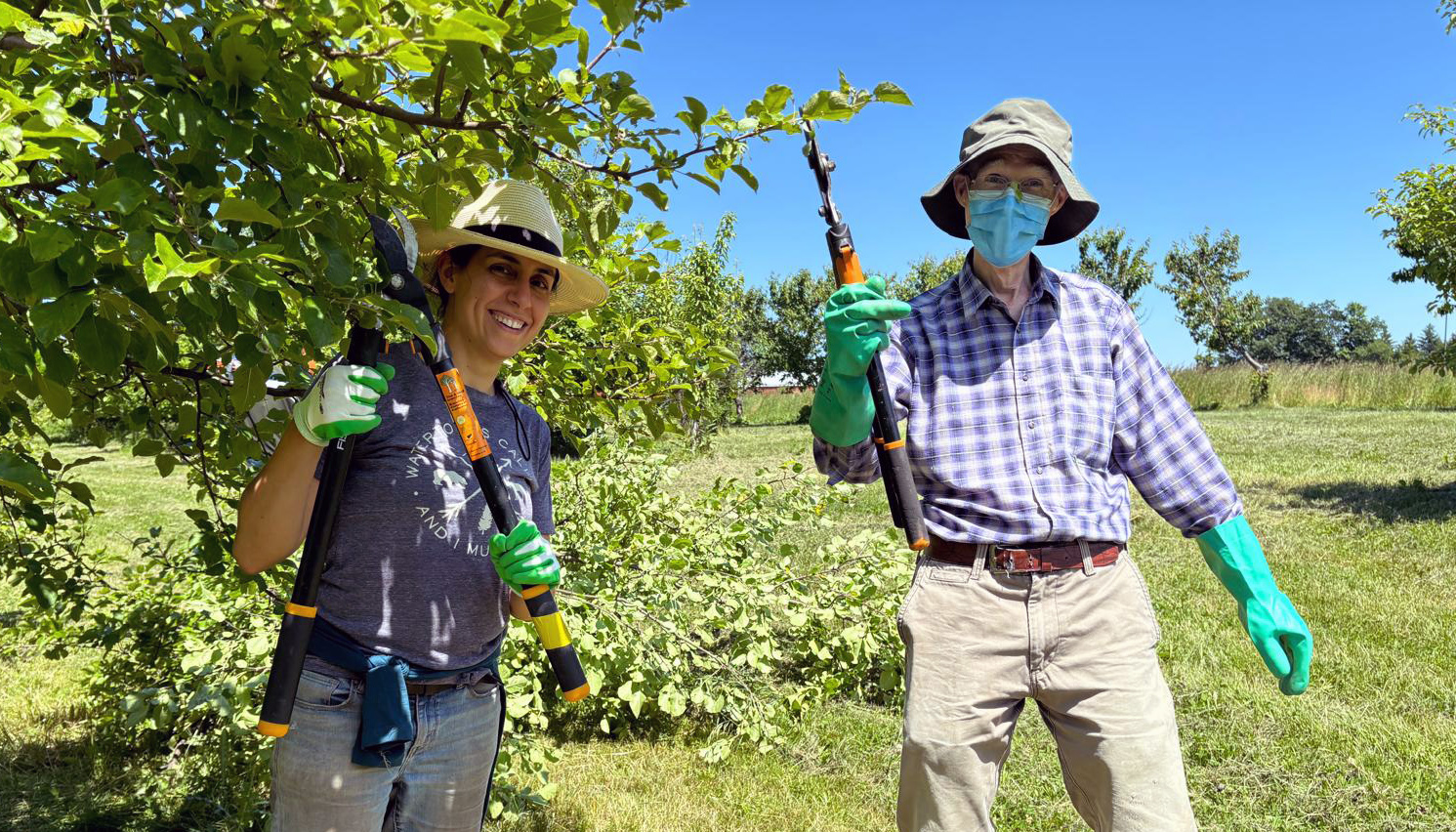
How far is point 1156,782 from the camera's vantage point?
2102 millimetres

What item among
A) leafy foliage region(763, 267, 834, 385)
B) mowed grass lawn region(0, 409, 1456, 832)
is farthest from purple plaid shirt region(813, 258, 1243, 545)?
leafy foliage region(763, 267, 834, 385)

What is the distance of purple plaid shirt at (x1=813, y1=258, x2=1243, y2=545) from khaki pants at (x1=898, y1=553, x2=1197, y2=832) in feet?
0.44

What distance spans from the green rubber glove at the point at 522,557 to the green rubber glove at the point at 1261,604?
1561mm

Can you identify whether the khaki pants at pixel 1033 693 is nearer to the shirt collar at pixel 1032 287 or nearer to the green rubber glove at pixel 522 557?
the shirt collar at pixel 1032 287

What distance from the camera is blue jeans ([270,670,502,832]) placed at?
Result: 178 cm

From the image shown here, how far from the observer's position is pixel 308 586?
5.65 feet

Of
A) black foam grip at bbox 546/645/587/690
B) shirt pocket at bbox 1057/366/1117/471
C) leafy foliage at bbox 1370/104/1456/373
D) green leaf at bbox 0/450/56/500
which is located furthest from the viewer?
leafy foliage at bbox 1370/104/1456/373

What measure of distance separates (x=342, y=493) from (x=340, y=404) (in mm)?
213

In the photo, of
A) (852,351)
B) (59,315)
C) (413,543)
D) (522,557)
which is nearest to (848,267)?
(852,351)

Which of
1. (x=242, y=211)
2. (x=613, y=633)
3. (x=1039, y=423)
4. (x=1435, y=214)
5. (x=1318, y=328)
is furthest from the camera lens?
(x=1318, y=328)

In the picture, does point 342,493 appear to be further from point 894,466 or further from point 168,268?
point 894,466

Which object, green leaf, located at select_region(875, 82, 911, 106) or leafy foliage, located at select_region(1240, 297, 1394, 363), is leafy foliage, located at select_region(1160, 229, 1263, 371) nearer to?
green leaf, located at select_region(875, 82, 911, 106)

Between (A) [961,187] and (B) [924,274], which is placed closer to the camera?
(A) [961,187]

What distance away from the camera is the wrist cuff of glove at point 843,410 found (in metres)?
2.14
